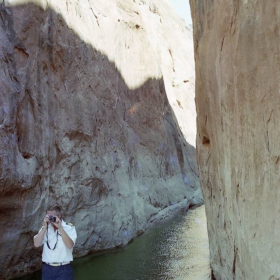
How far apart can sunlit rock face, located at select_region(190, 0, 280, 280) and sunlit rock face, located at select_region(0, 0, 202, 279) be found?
315 centimetres

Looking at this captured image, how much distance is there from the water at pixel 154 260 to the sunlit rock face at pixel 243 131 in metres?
0.85

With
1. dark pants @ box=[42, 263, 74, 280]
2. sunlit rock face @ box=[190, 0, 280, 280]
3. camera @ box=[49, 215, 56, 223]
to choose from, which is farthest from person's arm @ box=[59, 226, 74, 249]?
sunlit rock face @ box=[190, 0, 280, 280]

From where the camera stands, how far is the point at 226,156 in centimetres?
564

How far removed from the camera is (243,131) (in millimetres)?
4797

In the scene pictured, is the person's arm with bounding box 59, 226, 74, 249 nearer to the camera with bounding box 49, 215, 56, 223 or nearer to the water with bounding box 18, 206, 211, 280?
the camera with bounding box 49, 215, 56, 223

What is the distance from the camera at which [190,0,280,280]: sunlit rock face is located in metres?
4.12

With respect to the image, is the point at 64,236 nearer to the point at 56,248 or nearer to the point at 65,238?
the point at 65,238

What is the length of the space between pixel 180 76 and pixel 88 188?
1657 centimetres

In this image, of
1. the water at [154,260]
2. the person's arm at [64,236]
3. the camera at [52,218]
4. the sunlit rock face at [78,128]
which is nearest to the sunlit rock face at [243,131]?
the water at [154,260]

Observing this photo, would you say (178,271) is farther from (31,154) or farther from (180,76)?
(180,76)

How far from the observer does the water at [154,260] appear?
7051 mm

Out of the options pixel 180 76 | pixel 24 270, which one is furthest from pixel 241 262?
pixel 180 76

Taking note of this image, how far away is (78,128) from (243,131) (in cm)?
496

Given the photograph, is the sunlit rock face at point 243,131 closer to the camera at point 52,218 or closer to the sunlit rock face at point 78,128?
the camera at point 52,218
